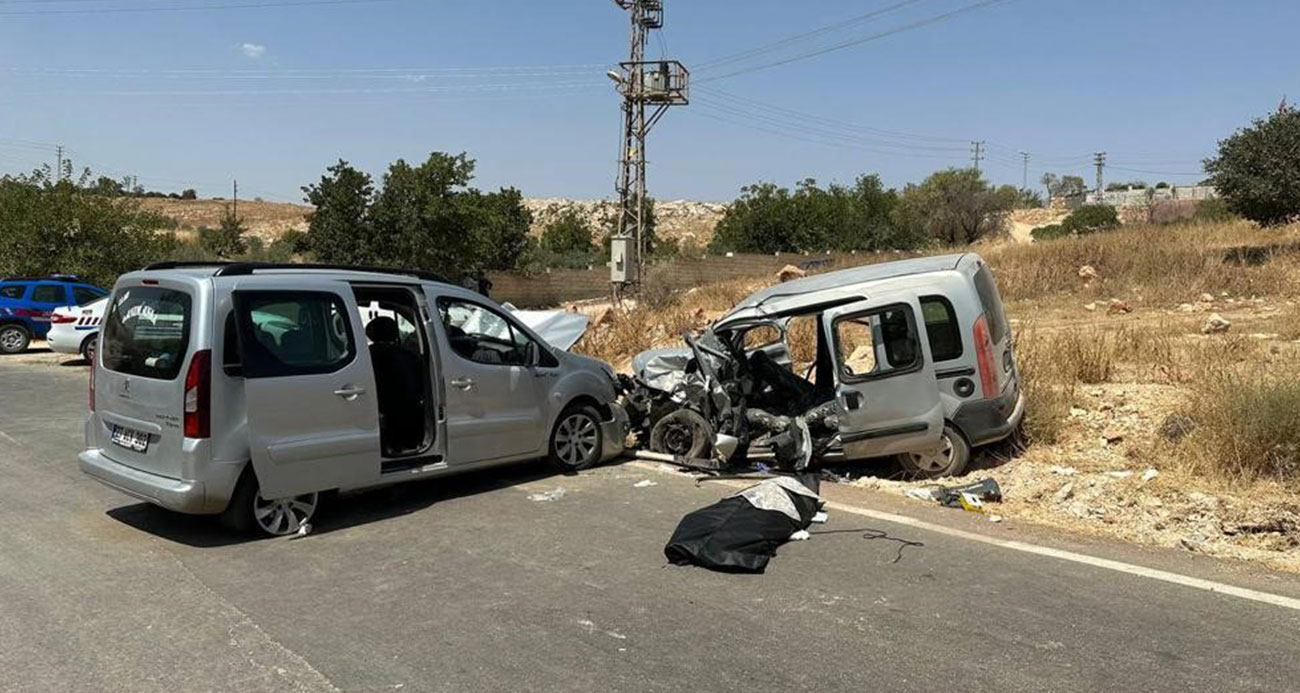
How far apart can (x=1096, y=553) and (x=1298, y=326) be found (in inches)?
399

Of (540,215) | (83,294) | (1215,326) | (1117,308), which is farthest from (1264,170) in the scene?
(540,215)

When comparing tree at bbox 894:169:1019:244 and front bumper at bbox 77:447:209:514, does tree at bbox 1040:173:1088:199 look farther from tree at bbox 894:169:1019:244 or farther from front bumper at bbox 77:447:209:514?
front bumper at bbox 77:447:209:514

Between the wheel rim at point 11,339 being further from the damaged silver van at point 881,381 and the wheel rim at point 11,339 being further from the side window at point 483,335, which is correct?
the damaged silver van at point 881,381

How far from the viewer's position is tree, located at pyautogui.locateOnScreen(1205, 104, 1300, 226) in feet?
80.6

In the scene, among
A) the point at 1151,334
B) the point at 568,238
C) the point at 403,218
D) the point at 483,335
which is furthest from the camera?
the point at 568,238

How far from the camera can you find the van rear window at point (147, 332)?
606 cm

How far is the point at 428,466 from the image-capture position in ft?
23.6

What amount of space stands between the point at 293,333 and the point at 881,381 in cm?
465

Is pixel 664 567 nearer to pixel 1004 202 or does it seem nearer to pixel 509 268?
pixel 509 268

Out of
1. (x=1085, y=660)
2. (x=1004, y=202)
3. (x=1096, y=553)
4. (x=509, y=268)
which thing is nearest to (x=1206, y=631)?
(x=1085, y=660)

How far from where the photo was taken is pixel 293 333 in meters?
6.42

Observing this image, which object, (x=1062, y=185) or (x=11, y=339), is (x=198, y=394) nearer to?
(x=11, y=339)

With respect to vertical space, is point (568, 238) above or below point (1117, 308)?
above

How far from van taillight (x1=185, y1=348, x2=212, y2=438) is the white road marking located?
14.8 ft
